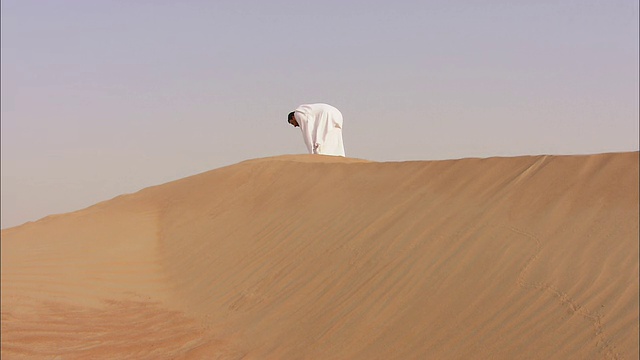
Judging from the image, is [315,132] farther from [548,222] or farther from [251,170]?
[548,222]

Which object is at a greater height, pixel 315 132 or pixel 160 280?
pixel 315 132

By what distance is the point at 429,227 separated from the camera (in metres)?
7.66

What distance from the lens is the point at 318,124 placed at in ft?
52.1

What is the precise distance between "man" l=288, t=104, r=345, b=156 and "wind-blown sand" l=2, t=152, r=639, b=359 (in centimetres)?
360

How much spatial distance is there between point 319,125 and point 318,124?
0.04m

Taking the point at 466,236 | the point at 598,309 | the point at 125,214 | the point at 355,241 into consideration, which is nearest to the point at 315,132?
the point at 125,214

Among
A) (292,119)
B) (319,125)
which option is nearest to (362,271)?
(319,125)

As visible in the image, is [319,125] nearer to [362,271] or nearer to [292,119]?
[292,119]

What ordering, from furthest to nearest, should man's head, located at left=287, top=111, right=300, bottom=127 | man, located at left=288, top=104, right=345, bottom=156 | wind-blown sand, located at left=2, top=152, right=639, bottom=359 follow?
man's head, located at left=287, top=111, right=300, bottom=127 → man, located at left=288, top=104, right=345, bottom=156 → wind-blown sand, located at left=2, top=152, right=639, bottom=359

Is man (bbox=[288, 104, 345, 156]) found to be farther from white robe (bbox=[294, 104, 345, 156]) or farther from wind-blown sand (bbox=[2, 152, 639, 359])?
wind-blown sand (bbox=[2, 152, 639, 359])

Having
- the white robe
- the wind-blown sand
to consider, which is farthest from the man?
the wind-blown sand

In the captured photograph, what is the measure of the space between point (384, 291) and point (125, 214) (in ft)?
25.1

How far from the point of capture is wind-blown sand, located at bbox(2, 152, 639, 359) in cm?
566

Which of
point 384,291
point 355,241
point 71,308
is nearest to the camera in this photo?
point 384,291
